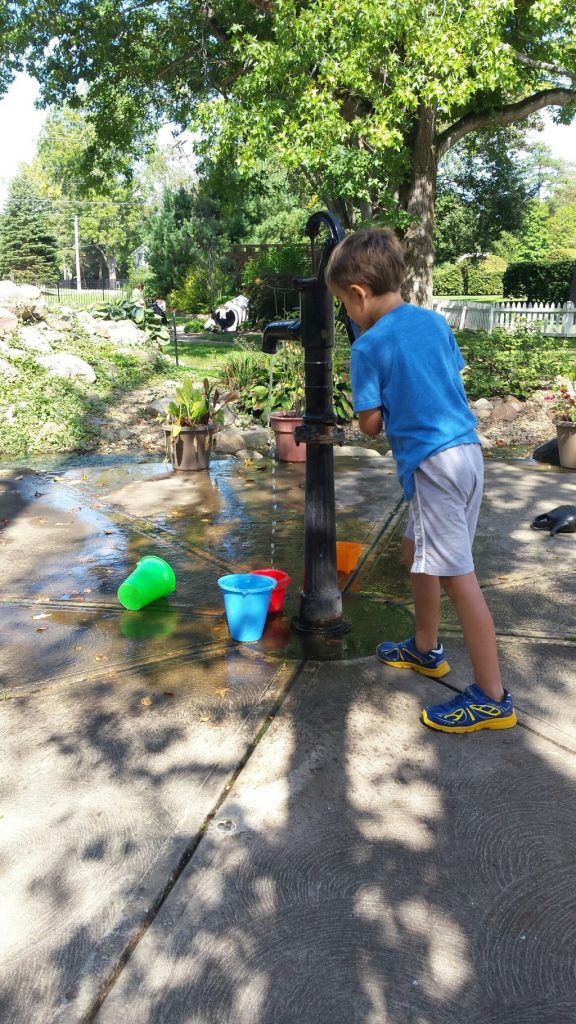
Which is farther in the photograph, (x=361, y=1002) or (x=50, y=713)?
(x=50, y=713)

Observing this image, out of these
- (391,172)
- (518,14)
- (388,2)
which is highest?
(518,14)

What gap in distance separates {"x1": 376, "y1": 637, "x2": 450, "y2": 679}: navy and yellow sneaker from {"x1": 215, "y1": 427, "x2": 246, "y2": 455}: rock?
4.53 m

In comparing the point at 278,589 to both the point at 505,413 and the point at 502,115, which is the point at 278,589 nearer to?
the point at 505,413

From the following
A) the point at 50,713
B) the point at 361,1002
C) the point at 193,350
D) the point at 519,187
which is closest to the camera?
the point at 361,1002

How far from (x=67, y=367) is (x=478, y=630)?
967 centimetres

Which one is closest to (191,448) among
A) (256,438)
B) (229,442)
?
(229,442)

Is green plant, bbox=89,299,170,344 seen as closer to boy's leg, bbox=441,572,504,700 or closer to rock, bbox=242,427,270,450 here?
rock, bbox=242,427,270,450

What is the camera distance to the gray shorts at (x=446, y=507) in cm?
241

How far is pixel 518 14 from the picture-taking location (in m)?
12.3

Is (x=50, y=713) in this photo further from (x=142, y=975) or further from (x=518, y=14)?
(x=518, y=14)

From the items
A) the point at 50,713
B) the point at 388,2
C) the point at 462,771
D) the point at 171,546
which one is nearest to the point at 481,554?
the point at 171,546

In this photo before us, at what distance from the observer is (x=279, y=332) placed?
3.29 metres

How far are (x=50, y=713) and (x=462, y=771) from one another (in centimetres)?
129

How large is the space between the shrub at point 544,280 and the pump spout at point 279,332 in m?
25.3
